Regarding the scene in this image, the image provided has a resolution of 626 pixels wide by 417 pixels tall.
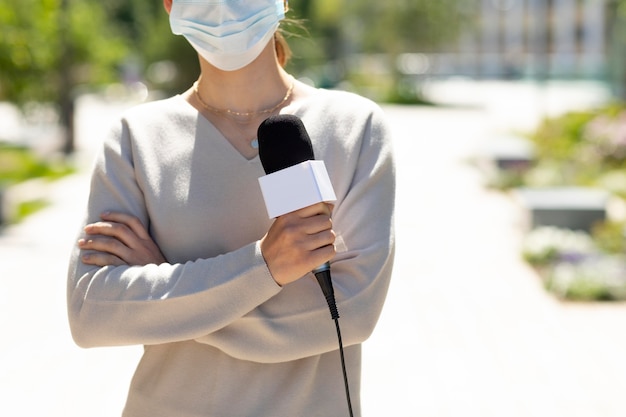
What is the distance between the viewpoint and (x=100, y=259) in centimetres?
224

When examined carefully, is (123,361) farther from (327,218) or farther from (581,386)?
(327,218)

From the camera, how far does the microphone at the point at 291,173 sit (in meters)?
1.88

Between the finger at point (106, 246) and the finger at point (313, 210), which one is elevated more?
the finger at point (313, 210)

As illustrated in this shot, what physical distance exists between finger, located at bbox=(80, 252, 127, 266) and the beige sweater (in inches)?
0.7

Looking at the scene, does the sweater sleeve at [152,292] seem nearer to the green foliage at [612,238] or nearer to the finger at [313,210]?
the finger at [313,210]

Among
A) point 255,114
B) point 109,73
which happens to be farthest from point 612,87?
point 255,114

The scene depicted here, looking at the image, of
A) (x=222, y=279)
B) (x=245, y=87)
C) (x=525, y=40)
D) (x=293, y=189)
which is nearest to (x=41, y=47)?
(x=245, y=87)

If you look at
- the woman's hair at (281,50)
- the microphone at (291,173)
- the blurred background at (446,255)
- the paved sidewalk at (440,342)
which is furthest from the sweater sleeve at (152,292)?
the paved sidewalk at (440,342)

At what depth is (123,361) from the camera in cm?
739

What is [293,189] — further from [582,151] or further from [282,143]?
[582,151]

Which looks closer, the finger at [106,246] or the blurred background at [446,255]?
the finger at [106,246]

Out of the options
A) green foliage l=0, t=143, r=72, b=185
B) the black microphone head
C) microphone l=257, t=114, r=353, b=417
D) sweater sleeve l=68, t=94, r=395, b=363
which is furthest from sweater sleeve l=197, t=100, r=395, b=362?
green foliage l=0, t=143, r=72, b=185

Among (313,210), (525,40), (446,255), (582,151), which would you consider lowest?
(525,40)

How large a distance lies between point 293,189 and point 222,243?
39 cm
